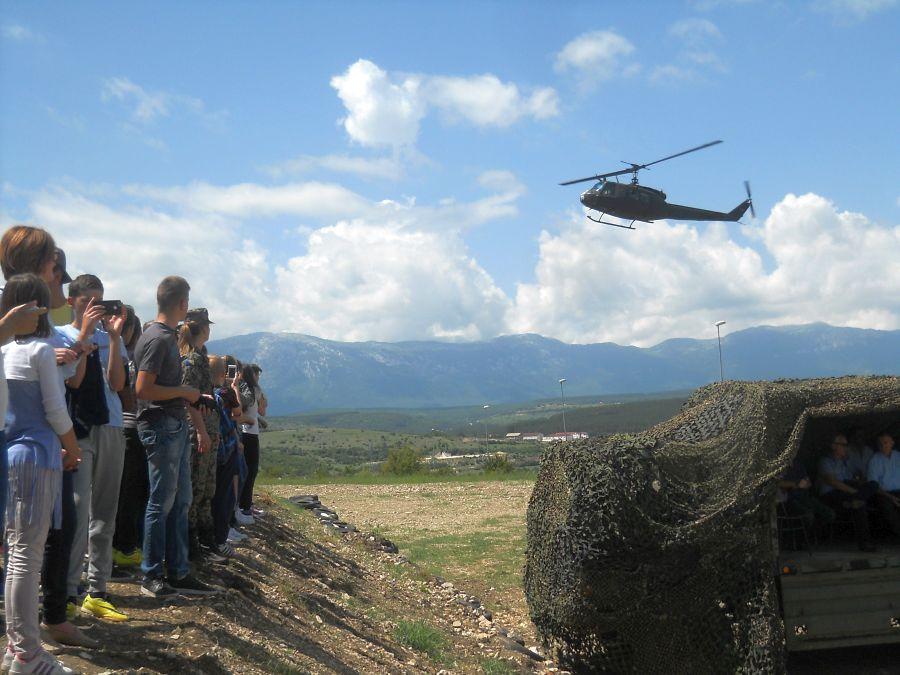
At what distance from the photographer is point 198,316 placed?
301 inches

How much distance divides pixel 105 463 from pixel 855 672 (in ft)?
24.0

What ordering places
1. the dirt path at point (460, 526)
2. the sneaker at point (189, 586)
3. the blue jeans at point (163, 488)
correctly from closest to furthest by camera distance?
the blue jeans at point (163, 488) → the sneaker at point (189, 586) → the dirt path at point (460, 526)

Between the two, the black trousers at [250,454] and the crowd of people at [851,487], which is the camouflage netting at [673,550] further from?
the black trousers at [250,454]

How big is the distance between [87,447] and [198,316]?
7.98 ft

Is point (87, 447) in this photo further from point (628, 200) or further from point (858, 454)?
point (628, 200)

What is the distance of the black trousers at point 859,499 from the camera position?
28.0 ft

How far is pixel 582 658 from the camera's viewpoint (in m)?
7.44

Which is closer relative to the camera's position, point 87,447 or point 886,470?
point 87,447

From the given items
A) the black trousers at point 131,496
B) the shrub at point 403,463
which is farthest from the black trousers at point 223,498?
the shrub at point 403,463

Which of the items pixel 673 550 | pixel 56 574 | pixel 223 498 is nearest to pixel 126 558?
pixel 223 498

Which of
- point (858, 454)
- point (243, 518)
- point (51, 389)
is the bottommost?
point (243, 518)

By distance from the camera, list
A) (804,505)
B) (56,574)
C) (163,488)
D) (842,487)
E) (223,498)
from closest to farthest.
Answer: (56,574) → (163,488) → (223,498) → (804,505) → (842,487)

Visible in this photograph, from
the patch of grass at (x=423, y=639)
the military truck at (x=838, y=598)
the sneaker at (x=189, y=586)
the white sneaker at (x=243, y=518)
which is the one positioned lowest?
the patch of grass at (x=423, y=639)

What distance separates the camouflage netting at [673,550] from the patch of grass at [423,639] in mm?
1310
